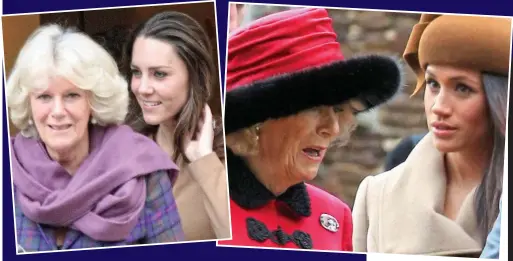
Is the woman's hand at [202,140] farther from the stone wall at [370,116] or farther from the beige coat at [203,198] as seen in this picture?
the stone wall at [370,116]

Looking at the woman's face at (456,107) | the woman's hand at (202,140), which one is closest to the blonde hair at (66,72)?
the woman's hand at (202,140)

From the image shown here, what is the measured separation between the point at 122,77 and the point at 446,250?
1.28m

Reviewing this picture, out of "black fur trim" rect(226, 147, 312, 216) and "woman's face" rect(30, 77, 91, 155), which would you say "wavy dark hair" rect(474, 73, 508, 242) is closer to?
"black fur trim" rect(226, 147, 312, 216)

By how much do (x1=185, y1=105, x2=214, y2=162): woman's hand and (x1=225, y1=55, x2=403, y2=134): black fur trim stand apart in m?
0.07

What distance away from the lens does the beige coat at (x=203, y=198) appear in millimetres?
3717

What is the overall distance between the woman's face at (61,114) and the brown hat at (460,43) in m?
1.13

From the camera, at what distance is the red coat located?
3713 mm

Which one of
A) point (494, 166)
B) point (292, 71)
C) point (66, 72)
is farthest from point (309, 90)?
point (66, 72)

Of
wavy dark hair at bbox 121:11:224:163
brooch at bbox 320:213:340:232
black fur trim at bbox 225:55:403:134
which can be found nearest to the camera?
black fur trim at bbox 225:55:403:134

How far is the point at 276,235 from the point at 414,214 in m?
0.49

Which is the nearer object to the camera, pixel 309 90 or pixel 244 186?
pixel 309 90

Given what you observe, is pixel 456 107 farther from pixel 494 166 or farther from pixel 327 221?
pixel 327 221

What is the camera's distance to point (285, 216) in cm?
376

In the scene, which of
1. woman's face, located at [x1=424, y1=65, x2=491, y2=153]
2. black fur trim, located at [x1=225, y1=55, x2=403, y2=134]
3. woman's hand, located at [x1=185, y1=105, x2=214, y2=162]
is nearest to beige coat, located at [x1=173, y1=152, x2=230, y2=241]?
woman's hand, located at [x1=185, y1=105, x2=214, y2=162]
